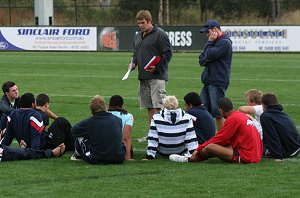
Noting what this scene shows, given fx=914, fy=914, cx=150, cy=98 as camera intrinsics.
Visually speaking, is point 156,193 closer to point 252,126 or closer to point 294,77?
point 252,126

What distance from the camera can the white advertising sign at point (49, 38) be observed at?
140ft

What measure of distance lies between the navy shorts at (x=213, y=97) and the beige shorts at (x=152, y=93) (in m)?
0.66

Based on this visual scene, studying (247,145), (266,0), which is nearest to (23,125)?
(247,145)

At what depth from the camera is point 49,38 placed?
142ft

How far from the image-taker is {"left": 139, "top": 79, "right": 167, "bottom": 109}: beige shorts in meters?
13.7

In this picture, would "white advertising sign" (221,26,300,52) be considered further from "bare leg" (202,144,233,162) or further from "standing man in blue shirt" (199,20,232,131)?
"bare leg" (202,144,233,162)

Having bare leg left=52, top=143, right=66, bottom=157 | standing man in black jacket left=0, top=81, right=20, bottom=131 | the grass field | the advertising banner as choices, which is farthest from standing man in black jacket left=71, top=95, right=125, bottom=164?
the advertising banner

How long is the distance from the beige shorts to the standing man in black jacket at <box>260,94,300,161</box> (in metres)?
2.33

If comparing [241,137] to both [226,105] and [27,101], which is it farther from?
[27,101]

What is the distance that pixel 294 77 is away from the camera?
85.7ft

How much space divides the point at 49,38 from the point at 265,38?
34.3 ft

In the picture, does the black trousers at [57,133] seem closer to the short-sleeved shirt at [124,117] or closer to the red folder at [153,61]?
the short-sleeved shirt at [124,117]

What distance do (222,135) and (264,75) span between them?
16385mm

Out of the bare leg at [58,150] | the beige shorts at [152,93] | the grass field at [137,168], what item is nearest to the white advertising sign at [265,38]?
the grass field at [137,168]
